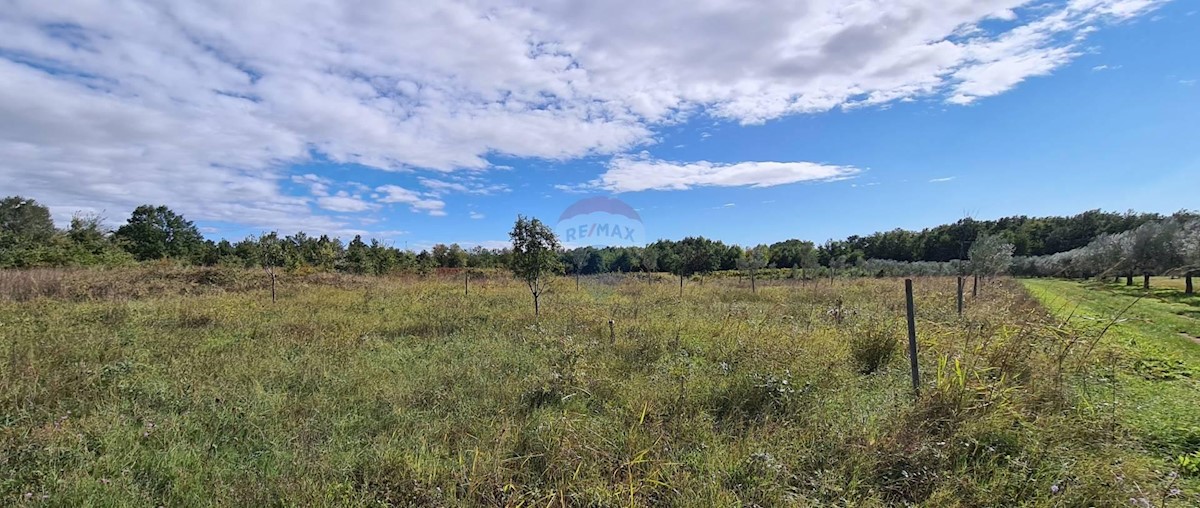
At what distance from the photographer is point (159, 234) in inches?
1587

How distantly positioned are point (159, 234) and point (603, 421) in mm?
53928

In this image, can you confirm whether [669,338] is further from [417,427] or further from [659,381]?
[417,427]

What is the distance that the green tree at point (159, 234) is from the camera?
119 ft

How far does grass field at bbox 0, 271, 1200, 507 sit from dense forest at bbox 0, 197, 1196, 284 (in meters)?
2.74

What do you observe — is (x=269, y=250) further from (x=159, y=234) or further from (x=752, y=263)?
(x=159, y=234)

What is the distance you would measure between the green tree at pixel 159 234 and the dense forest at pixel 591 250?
89 millimetres

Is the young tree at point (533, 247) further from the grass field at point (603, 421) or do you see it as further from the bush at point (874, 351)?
the bush at point (874, 351)

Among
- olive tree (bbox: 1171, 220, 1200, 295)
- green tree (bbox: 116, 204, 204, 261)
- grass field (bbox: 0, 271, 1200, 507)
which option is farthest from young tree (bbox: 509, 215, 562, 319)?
green tree (bbox: 116, 204, 204, 261)

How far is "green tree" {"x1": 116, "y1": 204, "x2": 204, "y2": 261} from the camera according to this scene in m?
36.3

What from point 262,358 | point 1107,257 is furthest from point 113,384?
point 1107,257

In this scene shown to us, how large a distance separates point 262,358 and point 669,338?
224 inches

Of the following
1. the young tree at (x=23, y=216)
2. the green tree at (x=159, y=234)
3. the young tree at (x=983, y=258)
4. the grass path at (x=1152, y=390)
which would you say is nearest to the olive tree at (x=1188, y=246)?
the young tree at (x=983, y=258)

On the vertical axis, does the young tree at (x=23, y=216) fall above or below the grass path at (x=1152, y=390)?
above

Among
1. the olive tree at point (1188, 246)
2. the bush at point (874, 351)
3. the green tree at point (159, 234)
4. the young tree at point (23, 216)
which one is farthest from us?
the green tree at point (159, 234)
